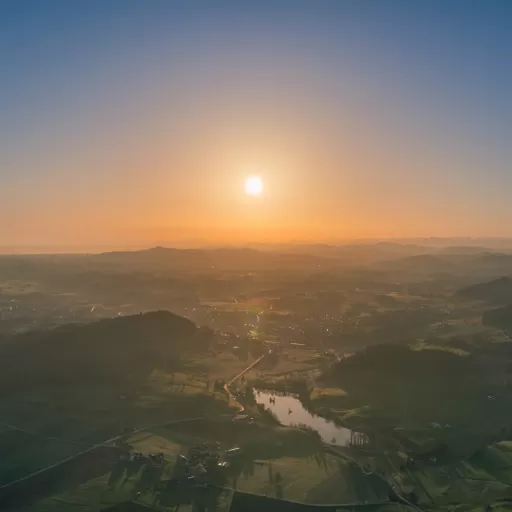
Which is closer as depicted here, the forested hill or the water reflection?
the water reflection

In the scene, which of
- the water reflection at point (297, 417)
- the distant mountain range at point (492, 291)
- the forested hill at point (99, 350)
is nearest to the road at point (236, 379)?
the water reflection at point (297, 417)

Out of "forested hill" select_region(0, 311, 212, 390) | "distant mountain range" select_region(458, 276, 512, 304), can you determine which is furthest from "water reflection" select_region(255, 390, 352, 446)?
"distant mountain range" select_region(458, 276, 512, 304)

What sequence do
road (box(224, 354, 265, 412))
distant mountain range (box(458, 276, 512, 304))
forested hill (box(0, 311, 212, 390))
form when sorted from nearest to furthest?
road (box(224, 354, 265, 412)) < forested hill (box(0, 311, 212, 390)) < distant mountain range (box(458, 276, 512, 304))

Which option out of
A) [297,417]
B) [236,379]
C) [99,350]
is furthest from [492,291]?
[99,350]

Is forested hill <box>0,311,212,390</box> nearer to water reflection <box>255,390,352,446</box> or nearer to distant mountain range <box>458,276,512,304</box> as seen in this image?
water reflection <box>255,390,352,446</box>

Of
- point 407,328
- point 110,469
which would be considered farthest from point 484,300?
point 110,469

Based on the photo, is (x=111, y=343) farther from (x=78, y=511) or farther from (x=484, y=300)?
(x=484, y=300)
